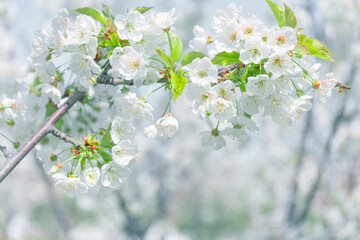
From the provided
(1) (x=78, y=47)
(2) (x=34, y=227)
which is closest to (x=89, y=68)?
(1) (x=78, y=47)

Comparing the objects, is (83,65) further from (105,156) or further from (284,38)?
(284,38)

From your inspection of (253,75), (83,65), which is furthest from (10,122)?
(253,75)

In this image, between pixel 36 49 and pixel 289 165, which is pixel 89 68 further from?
pixel 289 165

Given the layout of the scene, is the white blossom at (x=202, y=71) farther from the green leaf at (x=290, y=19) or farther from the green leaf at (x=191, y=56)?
the green leaf at (x=290, y=19)

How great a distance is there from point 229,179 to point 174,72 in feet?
46.2

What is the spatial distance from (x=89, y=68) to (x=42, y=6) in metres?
6.69

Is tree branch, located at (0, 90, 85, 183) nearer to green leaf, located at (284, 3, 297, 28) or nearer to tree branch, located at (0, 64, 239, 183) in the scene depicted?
tree branch, located at (0, 64, 239, 183)

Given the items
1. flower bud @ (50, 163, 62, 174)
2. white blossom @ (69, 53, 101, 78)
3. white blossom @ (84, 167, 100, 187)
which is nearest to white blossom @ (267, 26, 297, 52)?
white blossom @ (69, 53, 101, 78)

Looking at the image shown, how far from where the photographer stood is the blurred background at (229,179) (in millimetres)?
4781

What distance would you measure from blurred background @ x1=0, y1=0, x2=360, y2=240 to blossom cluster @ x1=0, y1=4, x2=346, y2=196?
111mm

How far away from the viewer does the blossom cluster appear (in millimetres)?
962

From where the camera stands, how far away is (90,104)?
4.73ft

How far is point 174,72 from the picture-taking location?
105 cm

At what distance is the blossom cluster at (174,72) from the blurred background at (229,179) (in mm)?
111
